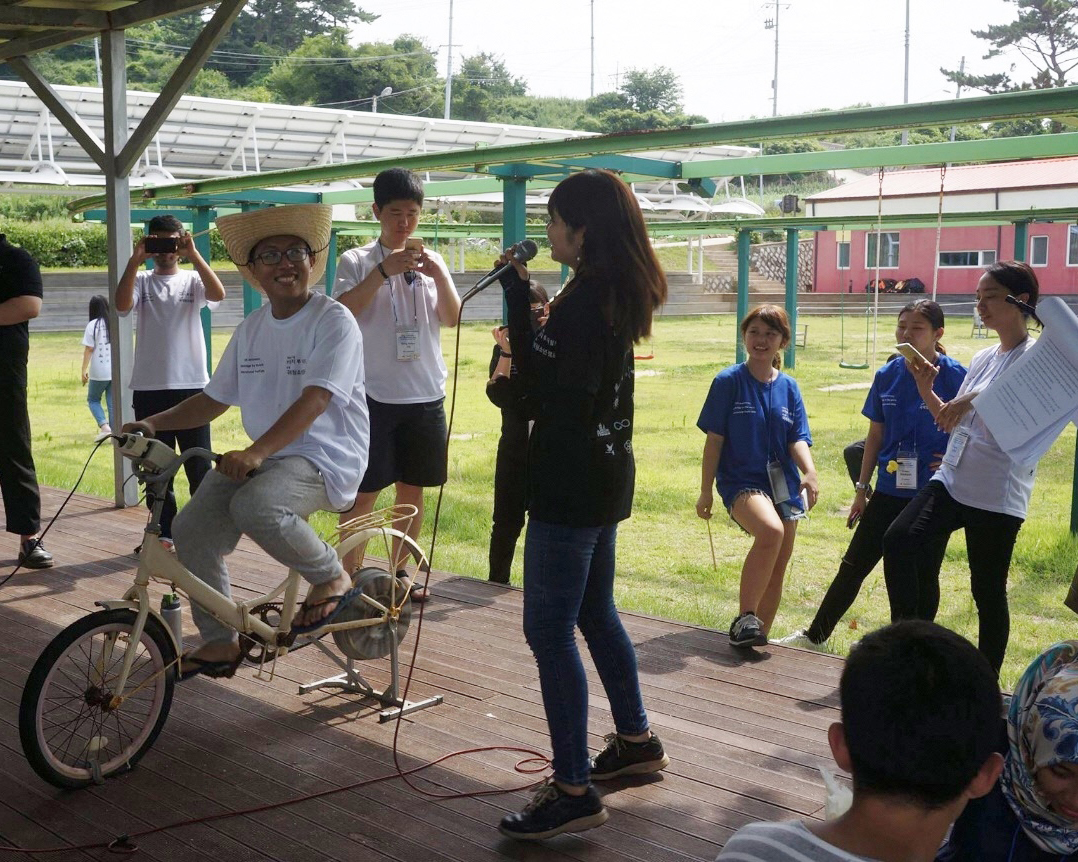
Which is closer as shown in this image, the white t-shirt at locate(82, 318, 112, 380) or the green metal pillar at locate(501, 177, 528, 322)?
the green metal pillar at locate(501, 177, 528, 322)

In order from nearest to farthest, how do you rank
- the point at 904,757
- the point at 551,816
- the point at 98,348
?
the point at 904,757 < the point at 551,816 < the point at 98,348

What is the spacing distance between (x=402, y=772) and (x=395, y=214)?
2.26 meters

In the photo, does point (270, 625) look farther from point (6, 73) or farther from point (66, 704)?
point (6, 73)

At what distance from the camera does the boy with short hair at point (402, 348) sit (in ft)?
16.1

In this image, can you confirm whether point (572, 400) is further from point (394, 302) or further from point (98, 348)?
point (98, 348)

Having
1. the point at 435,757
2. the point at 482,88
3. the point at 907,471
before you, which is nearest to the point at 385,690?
the point at 435,757

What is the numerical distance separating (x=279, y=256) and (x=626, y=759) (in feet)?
6.18

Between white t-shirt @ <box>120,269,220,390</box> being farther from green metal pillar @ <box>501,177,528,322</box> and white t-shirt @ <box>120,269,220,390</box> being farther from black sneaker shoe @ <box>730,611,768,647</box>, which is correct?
black sneaker shoe @ <box>730,611,768,647</box>

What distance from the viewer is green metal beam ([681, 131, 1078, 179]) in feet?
17.8

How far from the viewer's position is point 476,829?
331cm

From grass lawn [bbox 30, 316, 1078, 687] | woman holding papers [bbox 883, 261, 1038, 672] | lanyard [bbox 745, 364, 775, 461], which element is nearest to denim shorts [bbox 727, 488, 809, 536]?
lanyard [bbox 745, 364, 775, 461]

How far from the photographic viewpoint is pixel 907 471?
4.77m

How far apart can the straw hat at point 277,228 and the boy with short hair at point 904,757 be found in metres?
2.72

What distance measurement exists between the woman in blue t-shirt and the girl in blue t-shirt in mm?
277
